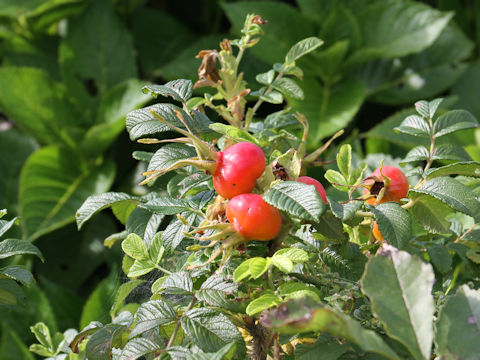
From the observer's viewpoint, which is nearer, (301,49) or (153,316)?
(153,316)

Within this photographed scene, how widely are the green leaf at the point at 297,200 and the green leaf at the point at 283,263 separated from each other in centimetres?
3

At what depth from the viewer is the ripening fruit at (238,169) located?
16.8 inches

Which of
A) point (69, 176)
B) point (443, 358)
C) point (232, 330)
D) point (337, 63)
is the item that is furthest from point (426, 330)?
point (69, 176)

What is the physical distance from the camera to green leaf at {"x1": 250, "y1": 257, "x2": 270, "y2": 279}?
0.40 metres

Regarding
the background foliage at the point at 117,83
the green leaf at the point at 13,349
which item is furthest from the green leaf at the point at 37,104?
the green leaf at the point at 13,349

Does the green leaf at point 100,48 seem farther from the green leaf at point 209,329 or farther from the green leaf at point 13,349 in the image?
the green leaf at point 209,329

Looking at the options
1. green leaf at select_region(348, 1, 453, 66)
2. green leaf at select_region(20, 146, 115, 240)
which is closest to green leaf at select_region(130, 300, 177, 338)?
green leaf at select_region(20, 146, 115, 240)

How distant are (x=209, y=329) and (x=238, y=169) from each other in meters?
0.11

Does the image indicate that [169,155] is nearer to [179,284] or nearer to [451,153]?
[179,284]

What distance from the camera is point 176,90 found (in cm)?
51

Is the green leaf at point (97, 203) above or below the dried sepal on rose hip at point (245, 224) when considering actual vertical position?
below

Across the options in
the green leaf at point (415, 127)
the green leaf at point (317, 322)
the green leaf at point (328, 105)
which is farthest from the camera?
the green leaf at point (328, 105)

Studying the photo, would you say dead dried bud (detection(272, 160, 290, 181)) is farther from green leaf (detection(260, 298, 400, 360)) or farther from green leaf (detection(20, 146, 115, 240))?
green leaf (detection(20, 146, 115, 240))

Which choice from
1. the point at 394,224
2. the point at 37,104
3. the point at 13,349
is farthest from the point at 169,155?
the point at 37,104
